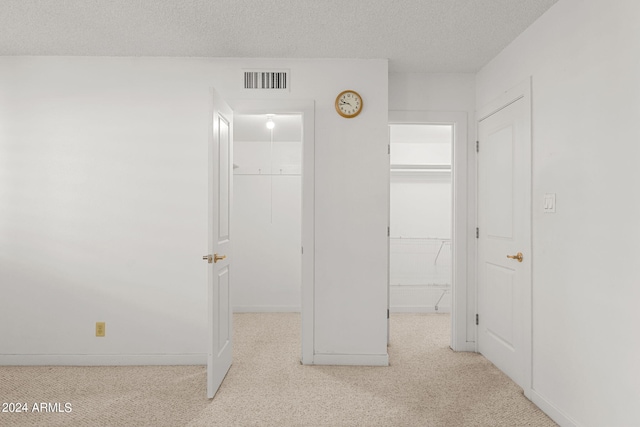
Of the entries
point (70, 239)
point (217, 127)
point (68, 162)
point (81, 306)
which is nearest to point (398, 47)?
point (217, 127)

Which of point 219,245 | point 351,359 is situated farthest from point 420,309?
point 219,245

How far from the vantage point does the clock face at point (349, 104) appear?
3.39 m

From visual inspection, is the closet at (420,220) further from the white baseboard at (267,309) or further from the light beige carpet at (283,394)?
the light beige carpet at (283,394)

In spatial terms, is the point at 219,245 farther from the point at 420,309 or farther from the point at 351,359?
the point at 420,309

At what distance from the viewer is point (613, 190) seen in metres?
2.01

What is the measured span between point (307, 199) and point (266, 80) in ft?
3.47

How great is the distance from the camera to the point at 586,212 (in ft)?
7.22

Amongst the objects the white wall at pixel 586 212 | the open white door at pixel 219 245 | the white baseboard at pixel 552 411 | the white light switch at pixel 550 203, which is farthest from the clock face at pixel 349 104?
the white baseboard at pixel 552 411

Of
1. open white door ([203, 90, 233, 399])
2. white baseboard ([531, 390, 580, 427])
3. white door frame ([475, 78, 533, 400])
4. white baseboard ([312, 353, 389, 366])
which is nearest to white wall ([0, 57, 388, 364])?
white baseboard ([312, 353, 389, 366])

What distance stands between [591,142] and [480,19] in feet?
3.69

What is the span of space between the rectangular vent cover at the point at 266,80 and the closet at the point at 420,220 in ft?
7.20

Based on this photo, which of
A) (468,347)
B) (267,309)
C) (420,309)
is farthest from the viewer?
(267,309)

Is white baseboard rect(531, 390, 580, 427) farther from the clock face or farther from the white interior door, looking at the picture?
the clock face

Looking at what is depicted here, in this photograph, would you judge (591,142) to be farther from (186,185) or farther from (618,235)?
(186,185)
